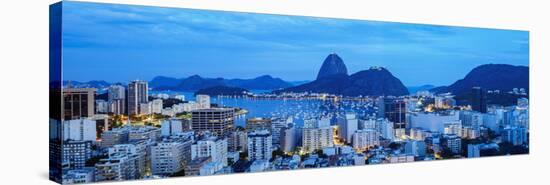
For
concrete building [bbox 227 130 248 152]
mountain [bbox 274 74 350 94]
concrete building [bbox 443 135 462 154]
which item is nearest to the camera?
concrete building [bbox 227 130 248 152]

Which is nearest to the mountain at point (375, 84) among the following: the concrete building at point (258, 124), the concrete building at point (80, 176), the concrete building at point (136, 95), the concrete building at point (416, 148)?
the concrete building at point (416, 148)

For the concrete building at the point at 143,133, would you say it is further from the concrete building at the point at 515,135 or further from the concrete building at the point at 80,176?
the concrete building at the point at 515,135

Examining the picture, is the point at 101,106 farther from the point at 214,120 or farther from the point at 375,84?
the point at 375,84

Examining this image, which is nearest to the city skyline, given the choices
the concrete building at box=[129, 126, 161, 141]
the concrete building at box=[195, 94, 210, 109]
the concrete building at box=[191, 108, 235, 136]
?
the concrete building at box=[195, 94, 210, 109]

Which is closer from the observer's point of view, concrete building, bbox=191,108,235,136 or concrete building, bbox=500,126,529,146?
concrete building, bbox=191,108,235,136

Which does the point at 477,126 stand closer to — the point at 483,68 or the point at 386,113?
the point at 483,68

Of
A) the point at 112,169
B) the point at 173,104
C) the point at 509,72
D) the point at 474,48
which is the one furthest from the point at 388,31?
the point at 112,169

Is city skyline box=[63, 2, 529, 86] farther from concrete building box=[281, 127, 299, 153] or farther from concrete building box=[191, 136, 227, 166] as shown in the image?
concrete building box=[191, 136, 227, 166]
